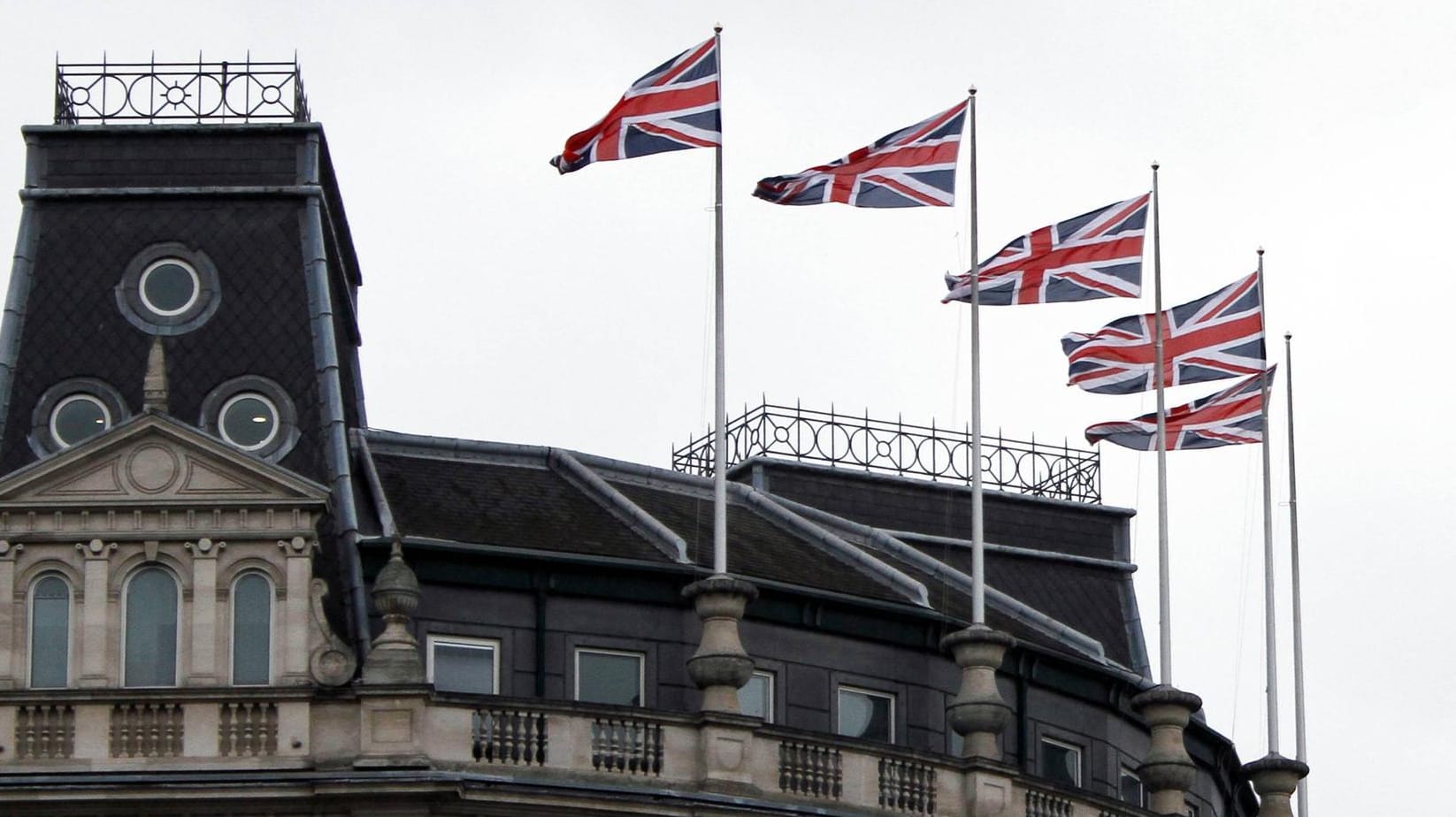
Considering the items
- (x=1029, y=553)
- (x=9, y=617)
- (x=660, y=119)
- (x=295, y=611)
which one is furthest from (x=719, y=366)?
(x=1029, y=553)

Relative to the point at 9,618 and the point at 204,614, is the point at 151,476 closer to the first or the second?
the point at 204,614

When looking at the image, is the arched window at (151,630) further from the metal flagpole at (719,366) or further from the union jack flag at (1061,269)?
the union jack flag at (1061,269)

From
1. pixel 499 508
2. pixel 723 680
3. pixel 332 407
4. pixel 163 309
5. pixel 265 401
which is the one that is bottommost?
pixel 723 680

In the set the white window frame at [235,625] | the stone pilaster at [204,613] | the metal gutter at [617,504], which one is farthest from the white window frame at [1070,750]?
the stone pilaster at [204,613]

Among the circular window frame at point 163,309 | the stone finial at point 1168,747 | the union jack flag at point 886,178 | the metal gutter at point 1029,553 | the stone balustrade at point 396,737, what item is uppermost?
the union jack flag at point 886,178

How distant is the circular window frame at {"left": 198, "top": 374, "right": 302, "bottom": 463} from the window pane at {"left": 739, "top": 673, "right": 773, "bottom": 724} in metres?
7.90

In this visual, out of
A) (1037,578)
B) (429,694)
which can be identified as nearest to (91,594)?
(429,694)

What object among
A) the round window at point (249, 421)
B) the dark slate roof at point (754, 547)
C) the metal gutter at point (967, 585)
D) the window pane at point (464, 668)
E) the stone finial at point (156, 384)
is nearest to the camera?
the stone finial at point (156, 384)

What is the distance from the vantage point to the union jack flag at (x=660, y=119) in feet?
195

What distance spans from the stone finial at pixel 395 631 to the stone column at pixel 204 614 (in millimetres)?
2216

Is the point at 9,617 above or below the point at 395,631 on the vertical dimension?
above

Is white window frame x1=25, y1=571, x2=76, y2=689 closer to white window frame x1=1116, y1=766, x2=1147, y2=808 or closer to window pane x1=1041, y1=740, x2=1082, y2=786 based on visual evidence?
window pane x1=1041, y1=740, x2=1082, y2=786

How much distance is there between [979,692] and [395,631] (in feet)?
29.6

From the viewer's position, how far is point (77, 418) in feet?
195
